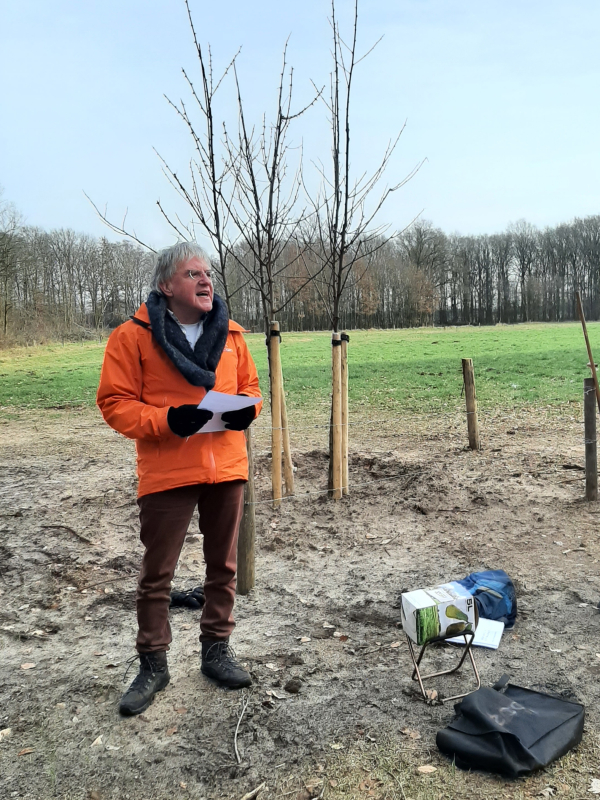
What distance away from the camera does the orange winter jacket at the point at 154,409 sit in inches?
105

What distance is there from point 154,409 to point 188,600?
73.2 inches

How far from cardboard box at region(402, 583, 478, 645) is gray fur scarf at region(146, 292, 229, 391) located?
143 centimetres

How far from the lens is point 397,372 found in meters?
19.4

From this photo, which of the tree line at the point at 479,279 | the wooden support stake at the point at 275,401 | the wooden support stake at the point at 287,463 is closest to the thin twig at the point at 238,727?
the wooden support stake at the point at 275,401

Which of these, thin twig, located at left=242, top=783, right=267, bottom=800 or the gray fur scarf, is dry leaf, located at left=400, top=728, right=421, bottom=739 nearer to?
thin twig, located at left=242, top=783, right=267, bottom=800

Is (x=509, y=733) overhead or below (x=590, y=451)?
below

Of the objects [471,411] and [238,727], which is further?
[471,411]

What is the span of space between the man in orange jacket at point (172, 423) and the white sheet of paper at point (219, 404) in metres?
0.04

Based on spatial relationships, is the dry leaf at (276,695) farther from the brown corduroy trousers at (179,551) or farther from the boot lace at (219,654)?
the brown corduroy trousers at (179,551)

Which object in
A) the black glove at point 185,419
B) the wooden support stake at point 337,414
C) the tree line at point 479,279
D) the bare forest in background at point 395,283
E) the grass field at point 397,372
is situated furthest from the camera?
the tree line at point 479,279

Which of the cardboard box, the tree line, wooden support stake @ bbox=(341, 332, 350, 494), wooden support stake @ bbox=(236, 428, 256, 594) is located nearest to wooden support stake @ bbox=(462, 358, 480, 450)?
wooden support stake @ bbox=(341, 332, 350, 494)

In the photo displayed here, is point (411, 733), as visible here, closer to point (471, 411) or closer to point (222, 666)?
point (222, 666)

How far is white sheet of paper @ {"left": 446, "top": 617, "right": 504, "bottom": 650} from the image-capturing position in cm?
342

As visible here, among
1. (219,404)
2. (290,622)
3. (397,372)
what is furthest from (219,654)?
(397,372)
